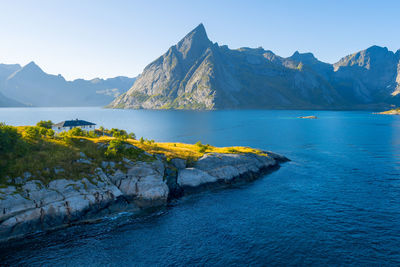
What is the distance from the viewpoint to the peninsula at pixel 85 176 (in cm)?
3631

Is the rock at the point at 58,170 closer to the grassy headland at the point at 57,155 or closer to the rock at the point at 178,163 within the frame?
the grassy headland at the point at 57,155

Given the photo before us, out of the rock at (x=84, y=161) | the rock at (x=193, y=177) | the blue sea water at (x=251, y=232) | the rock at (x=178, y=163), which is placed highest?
the rock at (x=84, y=161)

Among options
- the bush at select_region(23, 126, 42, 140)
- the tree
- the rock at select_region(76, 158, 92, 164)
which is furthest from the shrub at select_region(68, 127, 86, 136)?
the rock at select_region(76, 158, 92, 164)

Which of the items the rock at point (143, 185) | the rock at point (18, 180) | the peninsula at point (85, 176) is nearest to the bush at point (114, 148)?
the peninsula at point (85, 176)

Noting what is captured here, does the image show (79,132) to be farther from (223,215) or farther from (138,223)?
(223,215)

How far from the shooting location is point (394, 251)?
29.5 meters

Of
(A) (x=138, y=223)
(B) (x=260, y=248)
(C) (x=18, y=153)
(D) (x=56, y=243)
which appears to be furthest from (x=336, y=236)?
(C) (x=18, y=153)

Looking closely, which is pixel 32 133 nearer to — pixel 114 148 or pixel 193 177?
pixel 114 148

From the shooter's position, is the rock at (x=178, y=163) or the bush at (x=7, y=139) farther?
the rock at (x=178, y=163)

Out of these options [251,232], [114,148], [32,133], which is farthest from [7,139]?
[251,232]

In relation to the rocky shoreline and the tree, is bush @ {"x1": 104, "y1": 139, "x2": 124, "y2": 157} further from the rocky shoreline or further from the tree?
the tree

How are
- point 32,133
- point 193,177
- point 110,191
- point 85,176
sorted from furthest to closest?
point 193,177 < point 32,133 < point 85,176 < point 110,191

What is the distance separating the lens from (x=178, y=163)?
56.7 m

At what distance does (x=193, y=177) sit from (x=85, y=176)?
21472 mm
